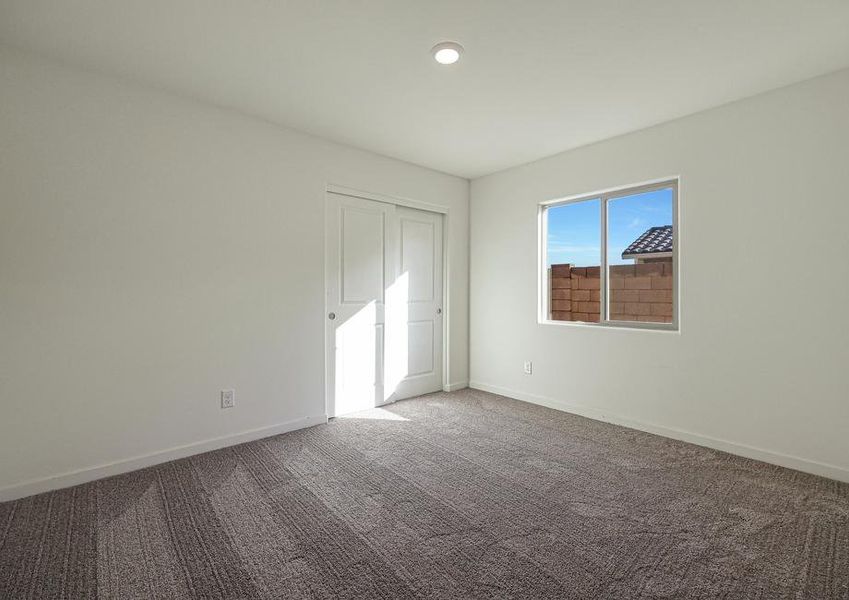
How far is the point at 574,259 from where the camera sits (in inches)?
157

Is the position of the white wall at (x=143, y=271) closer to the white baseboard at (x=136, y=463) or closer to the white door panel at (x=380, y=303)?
the white baseboard at (x=136, y=463)

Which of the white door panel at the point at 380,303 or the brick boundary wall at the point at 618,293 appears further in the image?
the white door panel at the point at 380,303

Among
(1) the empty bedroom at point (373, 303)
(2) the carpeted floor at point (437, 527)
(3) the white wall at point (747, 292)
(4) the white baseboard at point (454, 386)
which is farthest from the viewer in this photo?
(4) the white baseboard at point (454, 386)

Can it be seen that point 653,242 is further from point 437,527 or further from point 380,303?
point 437,527

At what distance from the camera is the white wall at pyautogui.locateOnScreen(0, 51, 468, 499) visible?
225 cm

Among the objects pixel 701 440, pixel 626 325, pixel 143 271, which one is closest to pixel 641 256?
pixel 626 325

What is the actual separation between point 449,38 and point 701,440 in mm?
3233

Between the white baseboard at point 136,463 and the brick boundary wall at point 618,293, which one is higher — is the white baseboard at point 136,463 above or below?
below

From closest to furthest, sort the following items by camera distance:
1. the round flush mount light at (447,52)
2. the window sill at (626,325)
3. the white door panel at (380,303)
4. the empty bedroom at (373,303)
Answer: the empty bedroom at (373,303)
the round flush mount light at (447,52)
the window sill at (626,325)
the white door panel at (380,303)

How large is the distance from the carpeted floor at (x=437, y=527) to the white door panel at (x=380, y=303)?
3.15 feet

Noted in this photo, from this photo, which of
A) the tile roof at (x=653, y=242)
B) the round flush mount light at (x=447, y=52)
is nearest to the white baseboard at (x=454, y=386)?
the tile roof at (x=653, y=242)

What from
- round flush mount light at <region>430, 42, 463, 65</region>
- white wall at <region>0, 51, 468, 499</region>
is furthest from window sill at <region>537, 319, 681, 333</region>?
round flush mount light at <region>430, 42, 463, 65</region>

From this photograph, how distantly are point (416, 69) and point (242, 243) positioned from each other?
1736 mm

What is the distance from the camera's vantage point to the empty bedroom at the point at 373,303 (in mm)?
1850
